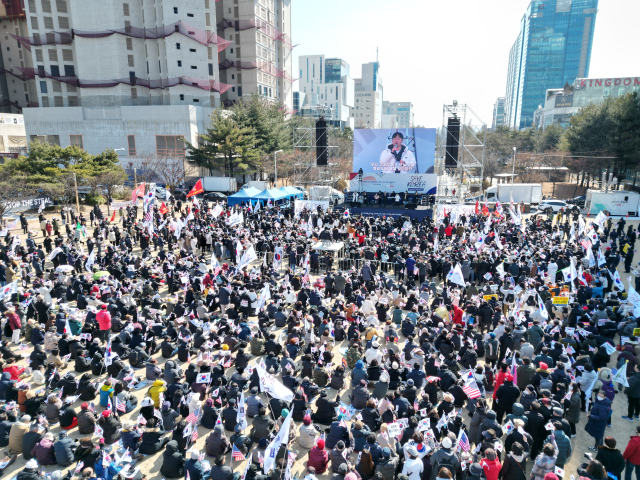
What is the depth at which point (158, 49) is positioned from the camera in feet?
177

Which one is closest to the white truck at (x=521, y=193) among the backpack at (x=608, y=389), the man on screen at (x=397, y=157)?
the man on screen at (x=397, y=157)

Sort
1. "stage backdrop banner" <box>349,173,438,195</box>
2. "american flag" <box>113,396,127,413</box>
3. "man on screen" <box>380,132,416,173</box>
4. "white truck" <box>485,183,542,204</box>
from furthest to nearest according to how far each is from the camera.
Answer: "white truck" <box>485,183,542,204</box> → "man on screen" <box>380,132,416,173</box> → "stage backdrop banner" <box>349,173,438,195</box> → "american flag" <box>113,396,127,413</box>

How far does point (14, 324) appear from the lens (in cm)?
1250

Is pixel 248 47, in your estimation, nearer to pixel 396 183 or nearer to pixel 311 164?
pixel 311 164

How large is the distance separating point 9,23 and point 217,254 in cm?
7171

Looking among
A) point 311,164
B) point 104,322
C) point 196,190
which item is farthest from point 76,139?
point 104,322

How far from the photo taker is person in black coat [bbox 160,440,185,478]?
23.8 ft

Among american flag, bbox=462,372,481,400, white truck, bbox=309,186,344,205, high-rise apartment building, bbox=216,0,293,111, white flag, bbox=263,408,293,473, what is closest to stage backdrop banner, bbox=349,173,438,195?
white truck, bbox=309,186,344,205

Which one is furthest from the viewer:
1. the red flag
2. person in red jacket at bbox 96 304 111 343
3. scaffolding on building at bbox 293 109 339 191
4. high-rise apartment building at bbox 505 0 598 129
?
high-rise apartment building at bbox 505 0 598 129

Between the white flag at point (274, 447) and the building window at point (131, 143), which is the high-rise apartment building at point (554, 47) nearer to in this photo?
the building window at point (131, 143)

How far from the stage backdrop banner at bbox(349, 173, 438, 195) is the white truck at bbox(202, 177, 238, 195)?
1438cm

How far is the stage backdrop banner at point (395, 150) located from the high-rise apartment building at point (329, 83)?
123 metres

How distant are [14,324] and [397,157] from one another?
88.2 ft

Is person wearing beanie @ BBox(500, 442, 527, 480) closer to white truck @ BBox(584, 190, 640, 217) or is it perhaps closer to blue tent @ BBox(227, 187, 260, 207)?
blue tent @ BBox(227, 187, 260, 207)
